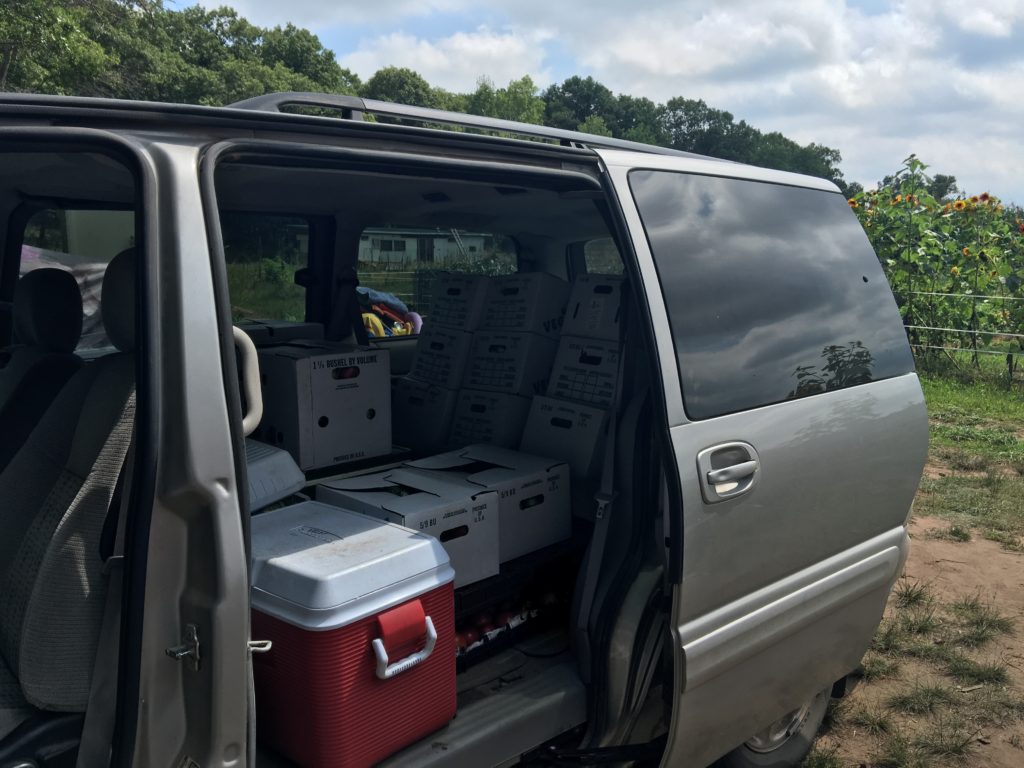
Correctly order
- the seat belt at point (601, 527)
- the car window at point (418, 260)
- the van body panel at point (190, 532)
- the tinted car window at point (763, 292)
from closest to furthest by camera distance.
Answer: the van body panel at point (190, 532), the tinted car window at point (763, 292), the seat belt at point (601, 527), the car window at point (418, 260)

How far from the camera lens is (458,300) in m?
3.80

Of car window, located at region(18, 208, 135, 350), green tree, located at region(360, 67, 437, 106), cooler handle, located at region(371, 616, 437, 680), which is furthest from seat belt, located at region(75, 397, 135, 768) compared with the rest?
green tree, located at region(360, 67, 437, 106)

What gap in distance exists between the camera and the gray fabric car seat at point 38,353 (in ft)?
8.15

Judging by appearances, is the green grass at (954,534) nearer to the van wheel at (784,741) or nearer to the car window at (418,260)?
the van wheel at (784,741)

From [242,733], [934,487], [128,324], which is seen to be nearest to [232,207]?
[128,324]

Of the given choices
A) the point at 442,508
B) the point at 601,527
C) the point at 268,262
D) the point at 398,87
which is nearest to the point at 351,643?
the point at 442,508

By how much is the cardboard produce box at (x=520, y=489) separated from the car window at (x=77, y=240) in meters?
1.37

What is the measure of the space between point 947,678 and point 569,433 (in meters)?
2.01

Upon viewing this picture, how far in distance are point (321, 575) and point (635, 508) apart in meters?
0.97

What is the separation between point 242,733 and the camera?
1549 mm

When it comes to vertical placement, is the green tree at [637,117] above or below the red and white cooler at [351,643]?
above

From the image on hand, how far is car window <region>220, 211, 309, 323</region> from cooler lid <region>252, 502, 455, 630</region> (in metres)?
1.21

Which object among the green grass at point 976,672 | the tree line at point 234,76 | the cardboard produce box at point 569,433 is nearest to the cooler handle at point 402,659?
the cardboard produce box at point 569,433

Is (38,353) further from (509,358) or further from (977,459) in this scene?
(977,459)
